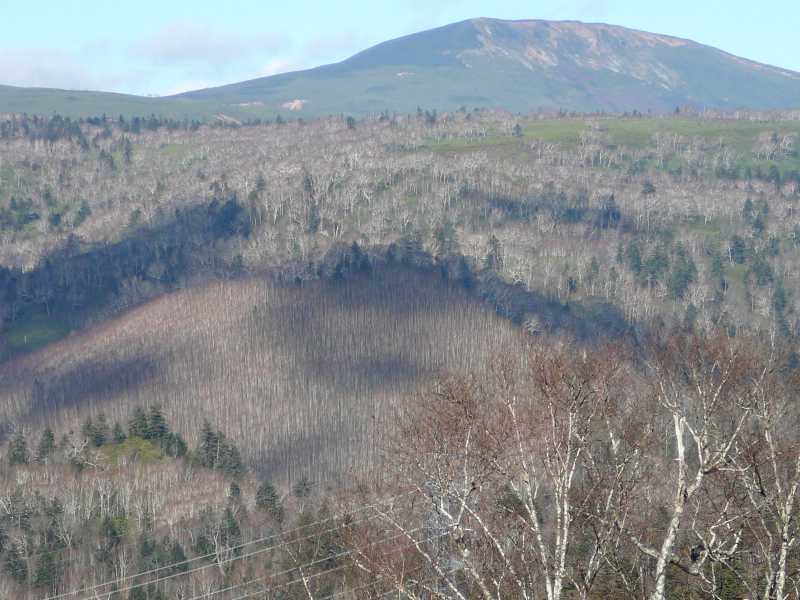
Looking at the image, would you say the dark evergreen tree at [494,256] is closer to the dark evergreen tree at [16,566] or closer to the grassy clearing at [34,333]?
the grassy clearing at [34,333]

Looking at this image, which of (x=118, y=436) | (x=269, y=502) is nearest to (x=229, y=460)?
(x=118, y=436)

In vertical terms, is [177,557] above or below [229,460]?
above

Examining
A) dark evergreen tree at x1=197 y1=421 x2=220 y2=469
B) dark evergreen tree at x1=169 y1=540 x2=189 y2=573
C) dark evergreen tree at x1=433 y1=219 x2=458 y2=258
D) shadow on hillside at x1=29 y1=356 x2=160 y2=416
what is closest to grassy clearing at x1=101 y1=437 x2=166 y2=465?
dark evergreen tree at x1=197 y1=421 x2=220 y2=469

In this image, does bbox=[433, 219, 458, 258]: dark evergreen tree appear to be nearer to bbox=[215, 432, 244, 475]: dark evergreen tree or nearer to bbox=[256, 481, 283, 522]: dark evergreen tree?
Result: bbox=[215, 432, 244, 475]: dark evergreen tree

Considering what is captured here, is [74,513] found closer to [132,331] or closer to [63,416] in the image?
[63,416]

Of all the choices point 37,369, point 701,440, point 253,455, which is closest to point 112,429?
point 253,455

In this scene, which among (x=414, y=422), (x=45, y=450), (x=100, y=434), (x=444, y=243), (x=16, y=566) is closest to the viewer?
(x=414, y=422)

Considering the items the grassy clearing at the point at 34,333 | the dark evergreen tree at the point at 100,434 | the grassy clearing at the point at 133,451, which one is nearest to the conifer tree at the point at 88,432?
the dark evergreen tree at the point at 100,434

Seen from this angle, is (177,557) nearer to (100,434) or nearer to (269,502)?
(269,502)
